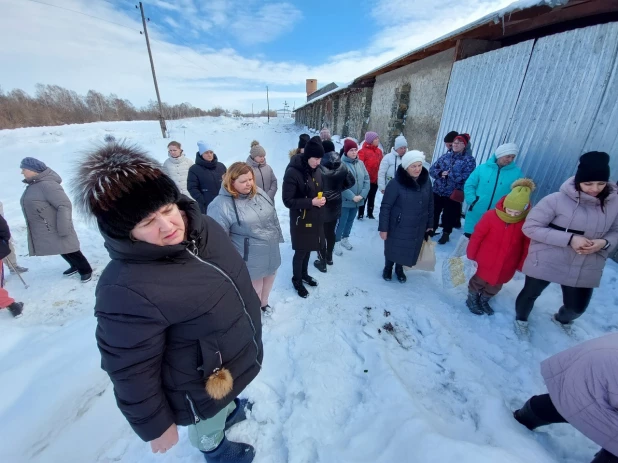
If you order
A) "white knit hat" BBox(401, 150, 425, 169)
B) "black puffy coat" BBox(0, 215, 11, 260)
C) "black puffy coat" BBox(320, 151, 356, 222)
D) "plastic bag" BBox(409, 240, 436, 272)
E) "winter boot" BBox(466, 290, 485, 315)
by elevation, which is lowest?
"winter boot" BBox(466, 290, 485, 315)

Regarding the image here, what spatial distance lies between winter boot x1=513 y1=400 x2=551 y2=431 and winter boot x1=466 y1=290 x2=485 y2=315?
48.3 inches

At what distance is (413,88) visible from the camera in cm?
734

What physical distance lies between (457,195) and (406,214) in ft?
5.08

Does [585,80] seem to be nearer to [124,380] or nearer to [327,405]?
[327,405]

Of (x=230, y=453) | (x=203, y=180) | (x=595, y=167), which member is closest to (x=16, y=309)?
(x=203, y=180)

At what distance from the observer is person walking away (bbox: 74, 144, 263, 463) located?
1.00 metres

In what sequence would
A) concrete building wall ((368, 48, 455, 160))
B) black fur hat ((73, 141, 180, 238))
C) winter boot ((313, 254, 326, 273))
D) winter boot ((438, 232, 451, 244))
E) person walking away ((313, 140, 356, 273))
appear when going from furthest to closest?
concrete building wall ((368, 48, 455, 160)) → winter boot ((438, 232, 451, 244)) → winter boot ((313, 254, 326, 273)) → person walking away ((313, 140, 356, 273)) → black fur hat ((73, 141, 180, 238))

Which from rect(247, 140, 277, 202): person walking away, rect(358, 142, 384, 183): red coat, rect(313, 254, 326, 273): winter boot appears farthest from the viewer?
rect(358, 142, 384, 183): red coat

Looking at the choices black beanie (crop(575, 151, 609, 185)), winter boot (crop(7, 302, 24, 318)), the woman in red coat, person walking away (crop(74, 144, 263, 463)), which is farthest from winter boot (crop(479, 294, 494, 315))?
winter boot (crop(7, 302, 24, 318))

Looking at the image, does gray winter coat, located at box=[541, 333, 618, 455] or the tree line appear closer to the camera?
gray winter coat, located at box=[541, 333, 618, 455]

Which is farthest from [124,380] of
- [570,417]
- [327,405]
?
[570,417]

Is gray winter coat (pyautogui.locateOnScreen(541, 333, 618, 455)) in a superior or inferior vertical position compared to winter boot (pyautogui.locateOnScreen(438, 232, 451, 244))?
superior

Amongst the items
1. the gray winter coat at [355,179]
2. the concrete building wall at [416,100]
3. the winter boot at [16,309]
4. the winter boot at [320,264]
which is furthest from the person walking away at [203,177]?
the concrete building wall at [416,100]

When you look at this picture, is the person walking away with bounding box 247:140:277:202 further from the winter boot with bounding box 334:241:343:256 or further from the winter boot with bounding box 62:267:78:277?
the winter boot with bounding box 62:267:78:277
